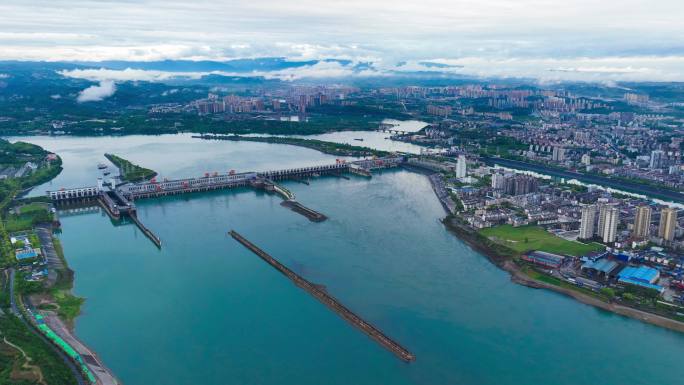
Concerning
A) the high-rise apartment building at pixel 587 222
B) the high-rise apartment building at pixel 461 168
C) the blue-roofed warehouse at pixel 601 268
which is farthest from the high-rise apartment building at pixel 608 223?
the high-rise apartment building at pixel 461 168

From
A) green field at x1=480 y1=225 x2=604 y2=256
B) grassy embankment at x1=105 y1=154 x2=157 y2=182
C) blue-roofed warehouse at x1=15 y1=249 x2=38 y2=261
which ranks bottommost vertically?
green field at x1=480 y1=225 x2=604 y2=256

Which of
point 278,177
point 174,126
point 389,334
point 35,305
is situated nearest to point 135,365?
point 35,305

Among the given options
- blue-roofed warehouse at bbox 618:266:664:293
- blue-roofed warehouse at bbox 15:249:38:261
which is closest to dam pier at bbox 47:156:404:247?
blue-roofed warehouse at bbox 15:249:38:261

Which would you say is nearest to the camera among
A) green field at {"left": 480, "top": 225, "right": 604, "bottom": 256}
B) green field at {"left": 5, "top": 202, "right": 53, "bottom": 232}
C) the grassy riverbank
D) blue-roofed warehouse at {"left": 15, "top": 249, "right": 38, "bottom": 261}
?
blue-roofed warehouse at {"left": 15, "top": 249, "right": 38, "bottom": 261}

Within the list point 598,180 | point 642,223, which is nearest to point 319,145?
point 598,180

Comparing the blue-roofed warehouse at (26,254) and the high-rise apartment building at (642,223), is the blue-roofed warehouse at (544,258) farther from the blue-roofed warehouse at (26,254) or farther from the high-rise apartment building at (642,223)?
the blue-roofed warehouse at (26,254)

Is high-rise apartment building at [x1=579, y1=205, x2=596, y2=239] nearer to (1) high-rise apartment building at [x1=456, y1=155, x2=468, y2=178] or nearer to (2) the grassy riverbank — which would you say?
(1) high-rise apartment building at [x1=456, y1=155, x2=468, y2=178]
